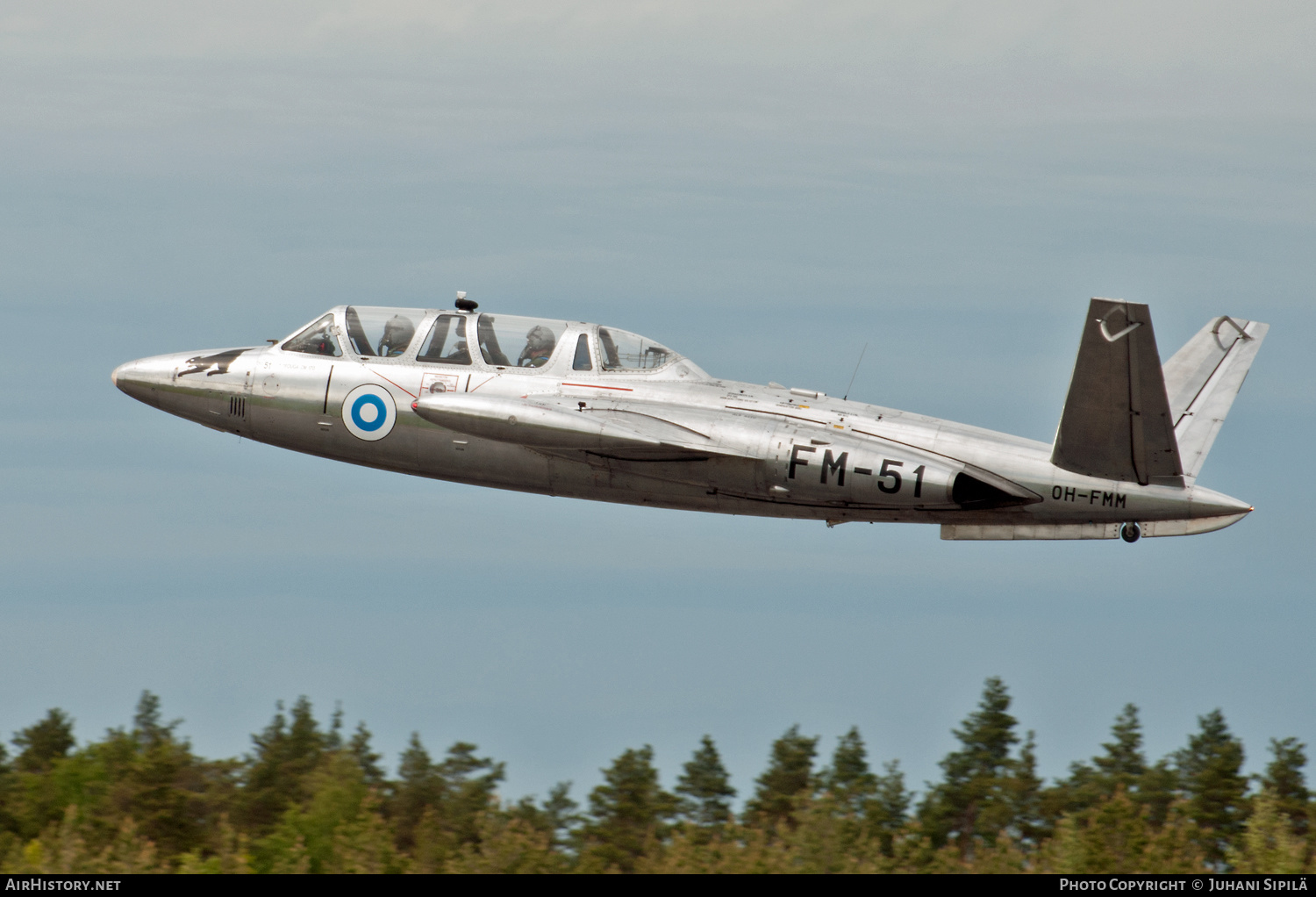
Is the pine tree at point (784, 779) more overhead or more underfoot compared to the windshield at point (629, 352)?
more underfoot

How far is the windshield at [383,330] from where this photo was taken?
27.7 metres

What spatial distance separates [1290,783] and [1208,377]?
47.1 m

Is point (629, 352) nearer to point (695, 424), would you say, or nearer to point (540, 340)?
point (540, 340)

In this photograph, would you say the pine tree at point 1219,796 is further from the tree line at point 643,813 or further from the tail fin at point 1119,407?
the tail fin at point 1119,407

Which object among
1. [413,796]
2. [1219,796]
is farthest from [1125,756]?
[413,796]

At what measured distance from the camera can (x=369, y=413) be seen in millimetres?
27266


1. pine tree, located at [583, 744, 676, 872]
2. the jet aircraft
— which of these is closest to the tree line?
pine tree, located at [583, 744, 676, 872]

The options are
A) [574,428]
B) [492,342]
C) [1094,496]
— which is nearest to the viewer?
[1094,496]

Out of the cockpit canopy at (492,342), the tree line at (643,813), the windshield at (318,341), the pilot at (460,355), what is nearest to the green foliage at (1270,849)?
the tree line at (643,813)

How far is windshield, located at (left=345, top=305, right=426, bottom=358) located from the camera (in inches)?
1089

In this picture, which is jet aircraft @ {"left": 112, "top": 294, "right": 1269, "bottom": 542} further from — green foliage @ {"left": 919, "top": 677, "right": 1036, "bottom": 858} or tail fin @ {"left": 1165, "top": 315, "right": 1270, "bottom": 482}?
green foliage @ {"left": 919, "top": 677, "right": 1036, "bottom": 858}

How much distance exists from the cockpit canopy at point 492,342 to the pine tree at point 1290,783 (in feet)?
157

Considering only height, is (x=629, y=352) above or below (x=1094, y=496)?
above
